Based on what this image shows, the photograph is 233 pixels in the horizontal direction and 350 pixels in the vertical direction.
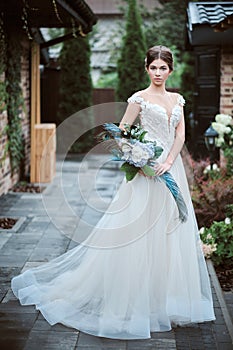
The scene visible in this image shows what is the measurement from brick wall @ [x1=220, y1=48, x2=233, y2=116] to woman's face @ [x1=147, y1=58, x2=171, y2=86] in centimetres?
477

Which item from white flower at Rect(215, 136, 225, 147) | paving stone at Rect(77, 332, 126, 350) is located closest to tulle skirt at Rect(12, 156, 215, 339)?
paving stone at Rect(77, 332, 126, 350)

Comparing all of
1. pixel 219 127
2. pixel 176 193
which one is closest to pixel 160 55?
pixel 176 193

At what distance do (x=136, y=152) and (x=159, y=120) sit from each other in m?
0.33

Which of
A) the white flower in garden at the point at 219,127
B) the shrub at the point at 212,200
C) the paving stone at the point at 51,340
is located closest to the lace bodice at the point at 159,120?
the paving stone at the point at 51,340

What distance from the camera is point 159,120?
14.8 ft

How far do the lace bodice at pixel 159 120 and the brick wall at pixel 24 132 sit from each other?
5.03m

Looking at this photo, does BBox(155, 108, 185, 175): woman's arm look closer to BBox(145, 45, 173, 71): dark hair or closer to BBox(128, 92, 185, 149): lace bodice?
BBox(128, 92, 185, 149): lace bodice

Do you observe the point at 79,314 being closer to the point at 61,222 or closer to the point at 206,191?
the point at 206,191

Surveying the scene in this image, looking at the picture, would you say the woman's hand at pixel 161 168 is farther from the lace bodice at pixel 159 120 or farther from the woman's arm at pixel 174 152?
the lace bodice at pixel 159 120

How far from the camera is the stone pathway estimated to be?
13.3ft

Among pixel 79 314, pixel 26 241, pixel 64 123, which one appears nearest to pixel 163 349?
pixel 79 314

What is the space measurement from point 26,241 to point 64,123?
970 cm

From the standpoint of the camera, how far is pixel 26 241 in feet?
22.4

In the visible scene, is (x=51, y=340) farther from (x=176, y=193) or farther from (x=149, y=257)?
(x=176, y=193)
